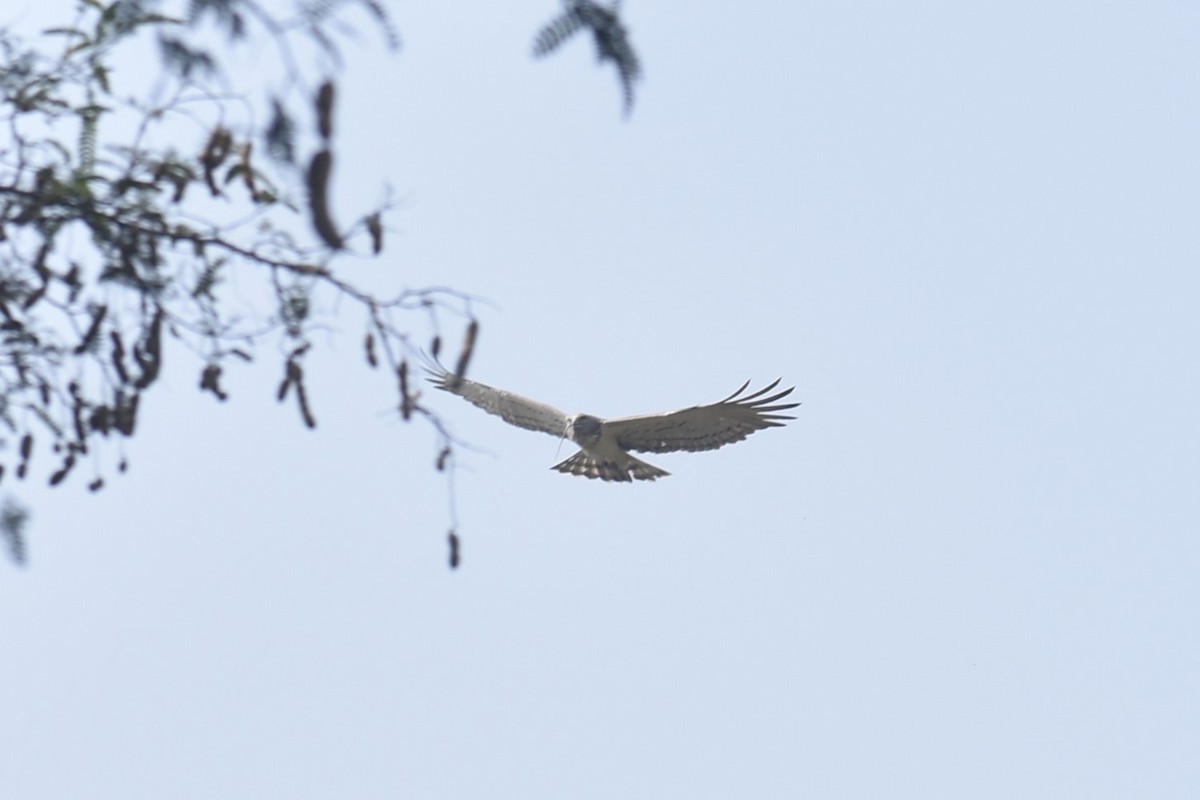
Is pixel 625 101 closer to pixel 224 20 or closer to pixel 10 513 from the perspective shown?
pixel 224 20

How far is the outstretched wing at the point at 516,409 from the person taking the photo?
54.9ft

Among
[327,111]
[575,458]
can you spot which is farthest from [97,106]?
[575,458]

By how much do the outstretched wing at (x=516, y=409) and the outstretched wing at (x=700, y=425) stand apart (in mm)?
846

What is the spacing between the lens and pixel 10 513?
464 centimetres

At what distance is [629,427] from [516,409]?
1.62 meters

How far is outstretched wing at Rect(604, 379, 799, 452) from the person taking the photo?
15484mm

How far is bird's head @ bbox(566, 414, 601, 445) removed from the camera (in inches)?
627

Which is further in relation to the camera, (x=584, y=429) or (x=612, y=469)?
(x=612, y=469)

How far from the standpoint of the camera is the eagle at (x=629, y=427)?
15.6 metres

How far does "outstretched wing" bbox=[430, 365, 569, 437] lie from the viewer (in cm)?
1673

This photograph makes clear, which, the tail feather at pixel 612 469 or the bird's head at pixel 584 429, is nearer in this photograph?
the bird's head at pixel 584 429

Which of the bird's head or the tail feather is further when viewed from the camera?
the tail feather

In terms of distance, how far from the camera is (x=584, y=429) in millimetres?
16000

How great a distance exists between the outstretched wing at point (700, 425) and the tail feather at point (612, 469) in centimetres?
16
